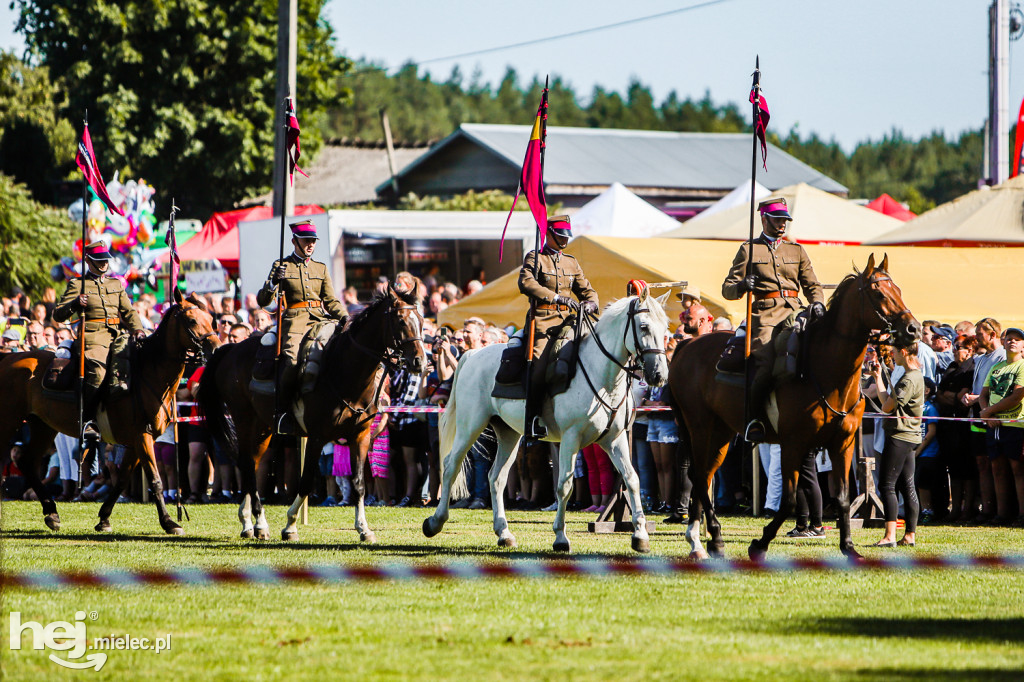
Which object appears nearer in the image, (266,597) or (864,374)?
(266,597)

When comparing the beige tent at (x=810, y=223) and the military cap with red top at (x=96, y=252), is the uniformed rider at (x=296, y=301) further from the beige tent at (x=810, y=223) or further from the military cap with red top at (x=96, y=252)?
the beige tent at (x=810, y=223)

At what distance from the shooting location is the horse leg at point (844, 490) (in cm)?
1155

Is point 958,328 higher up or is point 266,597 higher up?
point 958,328

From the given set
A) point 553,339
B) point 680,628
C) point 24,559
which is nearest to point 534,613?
point 680,628

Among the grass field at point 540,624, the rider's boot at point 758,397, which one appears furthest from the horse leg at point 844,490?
the rider's boot at point 758,397

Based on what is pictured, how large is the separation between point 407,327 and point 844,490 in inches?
174

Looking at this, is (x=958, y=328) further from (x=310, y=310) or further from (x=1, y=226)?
(x=1, y=226)

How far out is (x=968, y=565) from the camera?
11109mm

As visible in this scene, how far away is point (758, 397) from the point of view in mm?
11969

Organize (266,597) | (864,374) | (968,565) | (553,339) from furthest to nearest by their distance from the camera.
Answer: (864,374), (553,339), (968,565), (266,597)

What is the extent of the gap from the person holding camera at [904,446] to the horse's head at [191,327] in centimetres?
712

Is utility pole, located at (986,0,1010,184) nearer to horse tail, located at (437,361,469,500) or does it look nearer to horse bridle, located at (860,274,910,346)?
horse bridle, located at (860,274,910,346)

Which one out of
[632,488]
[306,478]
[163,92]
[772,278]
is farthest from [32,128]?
[632,488]

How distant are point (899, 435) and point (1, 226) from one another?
1161 inches
